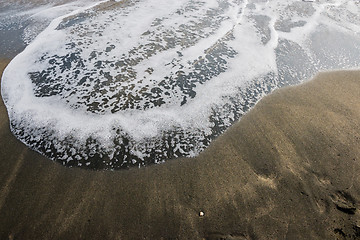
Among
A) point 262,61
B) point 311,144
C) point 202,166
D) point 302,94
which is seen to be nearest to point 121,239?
point 202,166

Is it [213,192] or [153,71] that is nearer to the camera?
[213,192]

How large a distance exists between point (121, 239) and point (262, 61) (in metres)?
6.08

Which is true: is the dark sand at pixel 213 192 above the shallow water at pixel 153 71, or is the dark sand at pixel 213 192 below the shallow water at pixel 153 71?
below

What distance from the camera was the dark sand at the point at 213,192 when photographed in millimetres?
3129

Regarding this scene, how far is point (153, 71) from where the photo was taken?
629 cm

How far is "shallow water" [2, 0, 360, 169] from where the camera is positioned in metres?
4.44

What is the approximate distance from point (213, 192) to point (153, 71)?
13.0 ft

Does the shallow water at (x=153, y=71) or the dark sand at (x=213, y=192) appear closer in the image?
the dark sand at (x=213, y=192)

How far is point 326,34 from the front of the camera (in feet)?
27.3

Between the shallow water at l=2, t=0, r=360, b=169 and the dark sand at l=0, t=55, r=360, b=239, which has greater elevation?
the shallow water at l=2, t=0, r=360, b=169

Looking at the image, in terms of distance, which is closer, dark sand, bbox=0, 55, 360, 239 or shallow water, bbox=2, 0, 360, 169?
dark sand, bbox=0, 55, 360, 239

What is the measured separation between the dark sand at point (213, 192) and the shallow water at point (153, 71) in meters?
0.36

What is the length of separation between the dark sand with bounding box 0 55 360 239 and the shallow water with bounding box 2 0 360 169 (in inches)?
14.3

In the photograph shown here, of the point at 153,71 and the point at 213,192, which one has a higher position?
the point at 153,71
